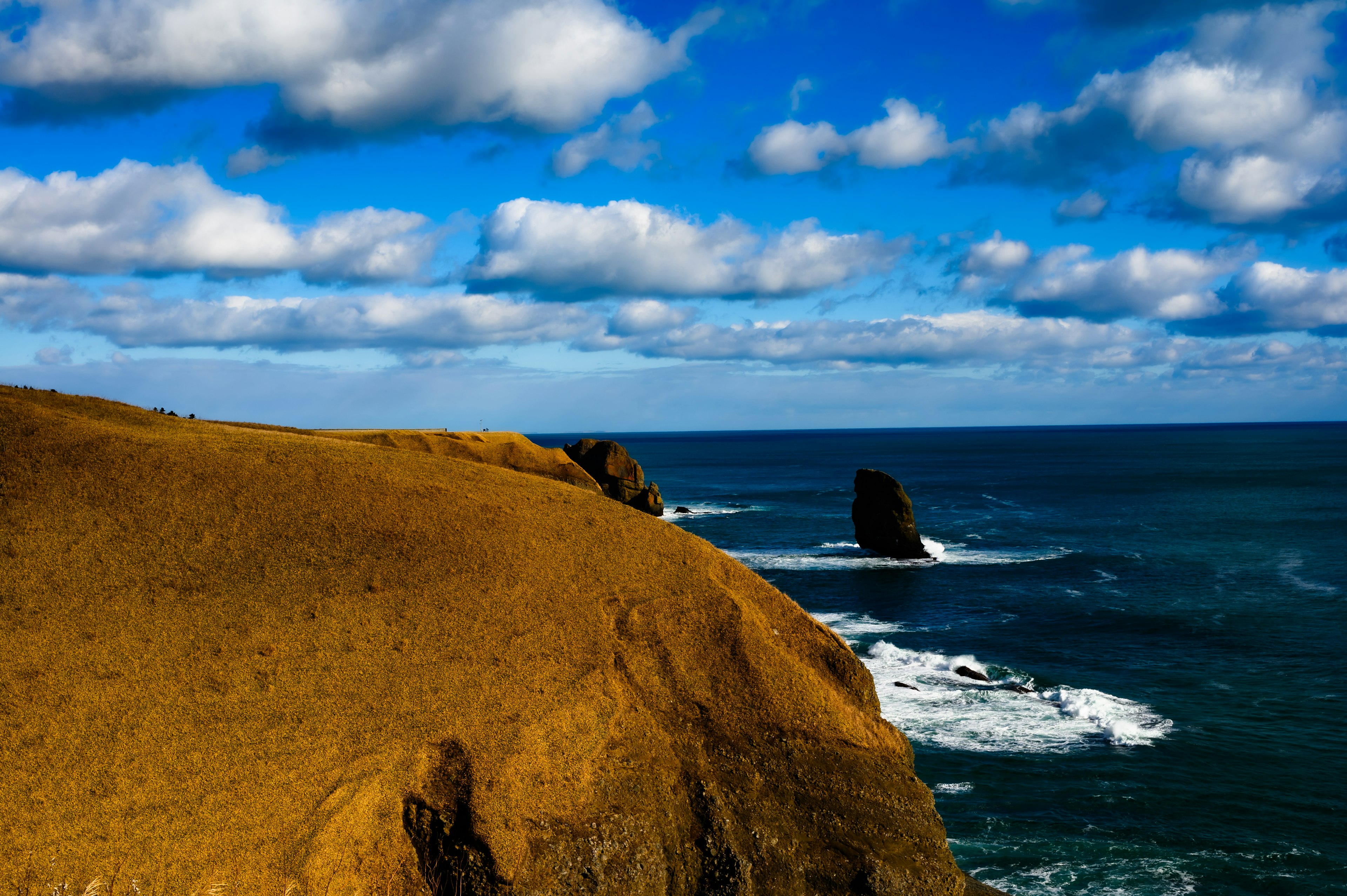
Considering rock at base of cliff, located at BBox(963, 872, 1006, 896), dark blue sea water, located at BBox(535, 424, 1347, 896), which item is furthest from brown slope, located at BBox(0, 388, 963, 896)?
dark blue sea water, located at BBox(535, 424, 1347, 896)

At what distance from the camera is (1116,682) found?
40.0 metres

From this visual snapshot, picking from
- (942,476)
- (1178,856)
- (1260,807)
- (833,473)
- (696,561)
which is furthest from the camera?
(833,473)

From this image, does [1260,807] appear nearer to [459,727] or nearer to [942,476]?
[459,727]

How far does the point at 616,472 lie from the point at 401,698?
7438 cm

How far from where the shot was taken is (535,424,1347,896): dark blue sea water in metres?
24.9

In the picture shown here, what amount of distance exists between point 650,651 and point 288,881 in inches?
315

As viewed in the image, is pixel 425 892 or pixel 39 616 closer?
pixel 425 892

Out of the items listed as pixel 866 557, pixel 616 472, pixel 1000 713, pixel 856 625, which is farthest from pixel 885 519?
pixel 1000 713

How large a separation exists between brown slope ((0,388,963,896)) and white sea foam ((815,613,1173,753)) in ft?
45.8

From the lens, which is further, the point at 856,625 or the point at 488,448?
the point at 856,625

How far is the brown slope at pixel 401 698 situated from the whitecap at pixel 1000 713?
14727 millimetres

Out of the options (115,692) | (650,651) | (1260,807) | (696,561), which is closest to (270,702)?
(115,692)

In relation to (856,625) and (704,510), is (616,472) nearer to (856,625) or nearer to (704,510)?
→ (704,510)

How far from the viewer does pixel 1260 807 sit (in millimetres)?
27453
